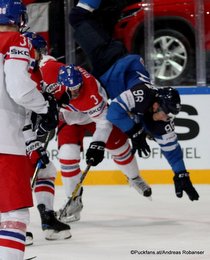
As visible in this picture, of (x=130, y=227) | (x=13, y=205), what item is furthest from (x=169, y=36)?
(x=13, y=205)

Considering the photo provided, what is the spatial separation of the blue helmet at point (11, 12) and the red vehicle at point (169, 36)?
333 cm

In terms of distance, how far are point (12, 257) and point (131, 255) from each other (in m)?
0.81

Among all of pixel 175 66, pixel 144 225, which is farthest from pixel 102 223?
pixel 175 66

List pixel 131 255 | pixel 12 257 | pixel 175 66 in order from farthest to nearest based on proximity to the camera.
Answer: pixel 175 66, pixel 131 255, pixel 12 257

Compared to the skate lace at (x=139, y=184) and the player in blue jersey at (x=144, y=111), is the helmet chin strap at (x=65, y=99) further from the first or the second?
the skate lace at (x=139, y=184)

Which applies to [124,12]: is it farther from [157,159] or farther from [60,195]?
[60,195]

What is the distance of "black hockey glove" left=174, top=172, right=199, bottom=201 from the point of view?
465 cm

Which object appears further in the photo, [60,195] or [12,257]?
[60,195]

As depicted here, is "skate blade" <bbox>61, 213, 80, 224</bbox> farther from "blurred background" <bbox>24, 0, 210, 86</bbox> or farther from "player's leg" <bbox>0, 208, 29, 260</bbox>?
"blurred background" <bbox>24, 0, 210, 86</bbox>

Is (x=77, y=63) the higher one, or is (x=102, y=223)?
(x=77, y=63)

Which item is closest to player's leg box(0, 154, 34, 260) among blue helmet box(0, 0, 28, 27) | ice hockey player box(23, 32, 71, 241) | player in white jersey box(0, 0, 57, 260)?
player in white jersey box(0, 0, 57, 260)

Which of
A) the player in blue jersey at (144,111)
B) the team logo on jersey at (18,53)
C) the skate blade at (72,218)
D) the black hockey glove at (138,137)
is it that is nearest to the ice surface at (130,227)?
the skate blade at (72,218)

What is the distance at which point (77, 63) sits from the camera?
6918 mm

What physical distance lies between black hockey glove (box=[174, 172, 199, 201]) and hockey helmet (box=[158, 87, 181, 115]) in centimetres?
34
